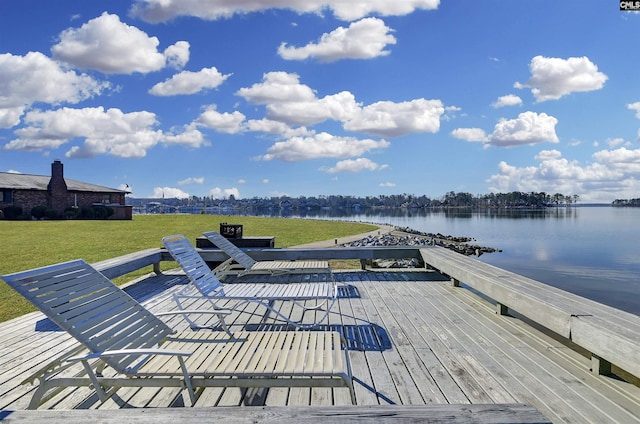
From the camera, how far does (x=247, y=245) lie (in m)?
9.12

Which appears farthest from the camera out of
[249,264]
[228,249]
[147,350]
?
[249,264]

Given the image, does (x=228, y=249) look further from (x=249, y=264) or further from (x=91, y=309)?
(x=91, y=309)

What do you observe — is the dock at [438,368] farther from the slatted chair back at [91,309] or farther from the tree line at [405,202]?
the tree line at [405,202]

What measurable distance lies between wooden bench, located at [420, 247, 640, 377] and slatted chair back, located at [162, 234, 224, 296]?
3408mm

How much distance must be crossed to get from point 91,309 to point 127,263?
3899 millimetres

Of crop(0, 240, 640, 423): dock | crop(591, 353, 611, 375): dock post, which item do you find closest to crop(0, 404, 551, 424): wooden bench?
crop(0, 240, 640, 423): dock

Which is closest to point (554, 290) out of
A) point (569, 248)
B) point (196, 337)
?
point (196, 337)

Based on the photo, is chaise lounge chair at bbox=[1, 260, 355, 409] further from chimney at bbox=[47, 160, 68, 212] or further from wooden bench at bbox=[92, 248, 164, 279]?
chimney at bbox=[47, 160, 68, 212]

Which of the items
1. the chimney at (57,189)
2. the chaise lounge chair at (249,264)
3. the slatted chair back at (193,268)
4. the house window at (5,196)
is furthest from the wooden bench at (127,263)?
the chimney at (57,189)

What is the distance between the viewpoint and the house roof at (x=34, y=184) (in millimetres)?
36400

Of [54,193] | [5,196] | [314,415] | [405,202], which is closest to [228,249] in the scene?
[314,415]

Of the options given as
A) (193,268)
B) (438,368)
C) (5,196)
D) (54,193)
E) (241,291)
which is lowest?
(438,368)

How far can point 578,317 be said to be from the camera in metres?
3.41

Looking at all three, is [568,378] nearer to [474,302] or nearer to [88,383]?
[474,302]
